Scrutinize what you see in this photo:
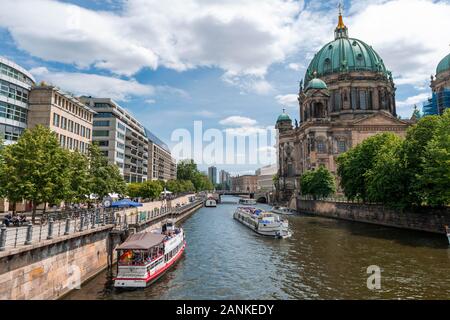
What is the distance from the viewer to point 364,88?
437 ft

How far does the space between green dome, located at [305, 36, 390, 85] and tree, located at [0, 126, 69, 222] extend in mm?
123016

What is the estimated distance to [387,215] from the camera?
61469mm

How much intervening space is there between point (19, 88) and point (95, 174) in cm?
2088

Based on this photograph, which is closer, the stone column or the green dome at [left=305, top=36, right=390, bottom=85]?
the stone column

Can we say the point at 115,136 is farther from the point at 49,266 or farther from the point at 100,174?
the point at 49,266

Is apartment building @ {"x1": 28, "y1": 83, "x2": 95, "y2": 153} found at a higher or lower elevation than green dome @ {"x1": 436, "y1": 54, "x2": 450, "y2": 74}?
lower

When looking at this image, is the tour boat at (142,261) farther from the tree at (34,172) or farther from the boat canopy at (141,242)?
the tree at (34,172)

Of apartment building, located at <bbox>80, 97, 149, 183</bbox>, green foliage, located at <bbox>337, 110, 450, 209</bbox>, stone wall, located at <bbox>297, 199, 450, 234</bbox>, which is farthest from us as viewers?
apartment building, located at <bbox>80, 97, 149, 183</bbox>

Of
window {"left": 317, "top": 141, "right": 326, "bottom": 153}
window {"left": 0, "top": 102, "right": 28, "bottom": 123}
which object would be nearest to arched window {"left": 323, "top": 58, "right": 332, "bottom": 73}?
window {"left": 317, "top": 141, "right": 326, "bottom": 153}

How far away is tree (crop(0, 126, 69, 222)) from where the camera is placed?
31.9 meters

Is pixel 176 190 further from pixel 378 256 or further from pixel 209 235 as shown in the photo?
pixel 378 256

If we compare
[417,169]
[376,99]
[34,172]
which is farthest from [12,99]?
[376,99]

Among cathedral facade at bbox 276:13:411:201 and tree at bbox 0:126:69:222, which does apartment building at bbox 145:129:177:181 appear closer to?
cathedral facade at bbox 276:13:411:201

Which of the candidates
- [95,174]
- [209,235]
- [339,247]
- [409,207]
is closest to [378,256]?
[339,247]
